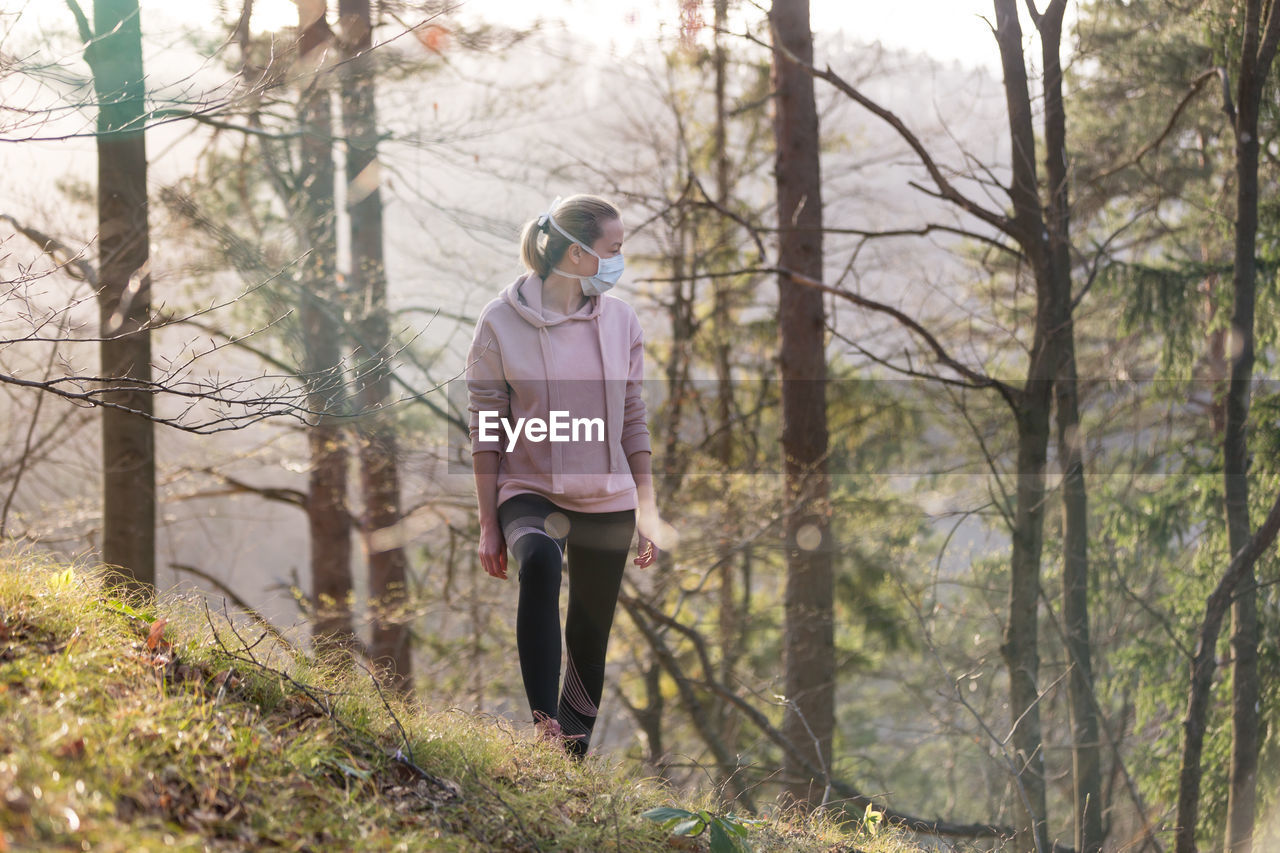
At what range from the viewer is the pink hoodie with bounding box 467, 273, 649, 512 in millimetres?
2834

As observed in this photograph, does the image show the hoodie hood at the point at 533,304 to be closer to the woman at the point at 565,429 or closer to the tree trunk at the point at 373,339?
the woman at the point at 565,429

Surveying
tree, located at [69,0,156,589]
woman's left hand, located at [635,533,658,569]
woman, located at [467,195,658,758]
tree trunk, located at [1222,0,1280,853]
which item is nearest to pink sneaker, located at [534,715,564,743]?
woman, located at [467,195,658,758]

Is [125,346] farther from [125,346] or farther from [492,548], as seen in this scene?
[492,548]

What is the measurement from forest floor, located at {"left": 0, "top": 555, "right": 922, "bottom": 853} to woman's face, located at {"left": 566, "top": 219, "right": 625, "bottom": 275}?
4.79 ft

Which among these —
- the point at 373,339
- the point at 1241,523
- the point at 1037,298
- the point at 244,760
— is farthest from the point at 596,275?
the point at 1241,523

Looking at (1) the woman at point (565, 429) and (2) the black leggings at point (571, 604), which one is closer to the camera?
(2) the black leggings at point (571, 604)

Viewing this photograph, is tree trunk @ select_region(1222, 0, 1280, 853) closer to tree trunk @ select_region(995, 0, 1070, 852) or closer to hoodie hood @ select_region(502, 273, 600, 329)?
tree trunk @ select_region(995, 0, 1070, 852)

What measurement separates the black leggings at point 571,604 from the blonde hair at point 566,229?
782 mm

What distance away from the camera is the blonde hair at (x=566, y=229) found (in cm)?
295

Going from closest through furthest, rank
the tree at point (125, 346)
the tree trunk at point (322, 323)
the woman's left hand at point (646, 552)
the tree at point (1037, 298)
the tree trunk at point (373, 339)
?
the woman's left hand at point (646, 552) < the tree at point (125, 346) < the tree at point (1037, 298) < the tree trunk at point (322, 323) < the tree trunk at point (373, 339)

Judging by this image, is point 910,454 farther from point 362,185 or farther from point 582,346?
point 582,346

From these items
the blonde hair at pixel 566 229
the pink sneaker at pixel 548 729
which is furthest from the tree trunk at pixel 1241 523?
the blonde hair at pixel 566 229

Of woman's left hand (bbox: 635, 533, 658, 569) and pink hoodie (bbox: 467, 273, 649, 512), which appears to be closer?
pink hoodie (bbox: 467, 273, 649, 512)

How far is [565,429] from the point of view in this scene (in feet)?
9.39
